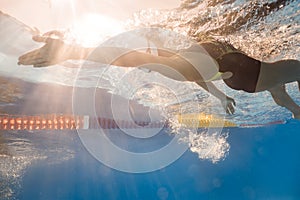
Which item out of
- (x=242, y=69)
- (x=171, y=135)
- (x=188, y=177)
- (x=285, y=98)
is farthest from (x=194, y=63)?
(x=188, y=177)

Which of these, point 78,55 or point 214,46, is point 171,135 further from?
point 78,55

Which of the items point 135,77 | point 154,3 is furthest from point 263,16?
point 135,77

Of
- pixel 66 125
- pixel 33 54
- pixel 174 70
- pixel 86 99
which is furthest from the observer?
pixel 66 125

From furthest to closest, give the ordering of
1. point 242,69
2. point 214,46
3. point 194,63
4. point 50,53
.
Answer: point 214,46
point 242,69
point 194,63
point 50,53

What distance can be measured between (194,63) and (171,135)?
740 inches

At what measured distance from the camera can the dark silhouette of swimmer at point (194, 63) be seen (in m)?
3.31

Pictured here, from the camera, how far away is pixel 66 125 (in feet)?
48.8

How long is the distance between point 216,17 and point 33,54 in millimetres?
4336

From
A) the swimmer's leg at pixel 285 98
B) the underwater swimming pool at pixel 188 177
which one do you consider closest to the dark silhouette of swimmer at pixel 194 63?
the swimmer's leg at pixel 285 98

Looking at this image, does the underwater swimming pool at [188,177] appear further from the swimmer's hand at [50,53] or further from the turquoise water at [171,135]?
the swimmer's hand at [50,53]

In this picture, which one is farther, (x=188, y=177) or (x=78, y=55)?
(x=188, y=177)

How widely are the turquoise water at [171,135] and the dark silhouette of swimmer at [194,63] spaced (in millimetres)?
1507

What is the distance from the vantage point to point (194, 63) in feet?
13.4

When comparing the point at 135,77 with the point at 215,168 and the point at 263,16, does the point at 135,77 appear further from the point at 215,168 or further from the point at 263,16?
the point at 215,168
